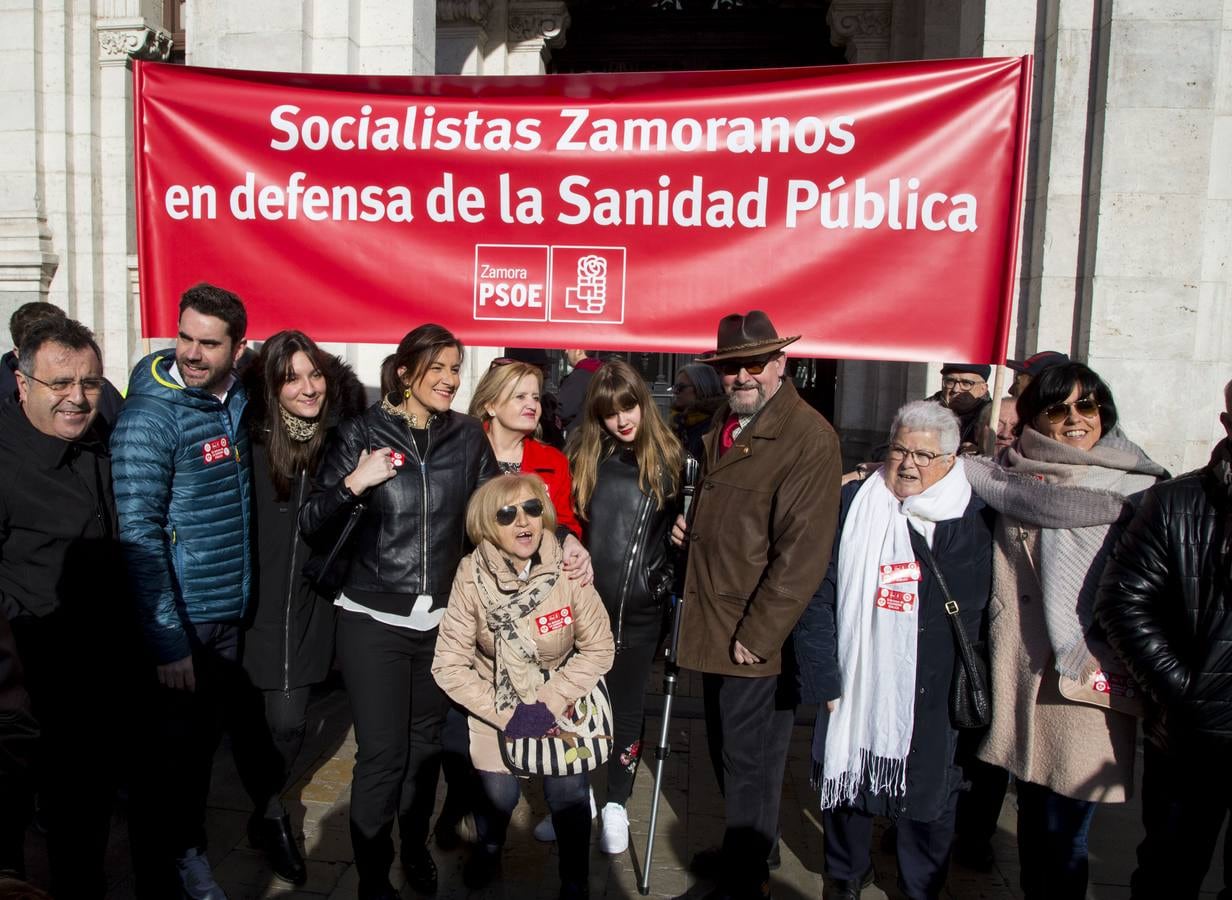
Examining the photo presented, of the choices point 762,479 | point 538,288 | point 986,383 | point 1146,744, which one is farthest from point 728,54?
point 1146,744

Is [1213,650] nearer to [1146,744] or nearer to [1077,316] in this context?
[1146,744]

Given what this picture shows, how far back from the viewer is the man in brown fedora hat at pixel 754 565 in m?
2.95

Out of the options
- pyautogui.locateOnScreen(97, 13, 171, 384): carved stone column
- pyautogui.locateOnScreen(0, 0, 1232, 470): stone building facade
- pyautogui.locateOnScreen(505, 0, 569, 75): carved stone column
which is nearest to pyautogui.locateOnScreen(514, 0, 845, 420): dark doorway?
pyautogui.locateOnScreen(505, 0, 569, 75): carved stone column

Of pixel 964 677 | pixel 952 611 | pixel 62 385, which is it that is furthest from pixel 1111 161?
pixel 62 385

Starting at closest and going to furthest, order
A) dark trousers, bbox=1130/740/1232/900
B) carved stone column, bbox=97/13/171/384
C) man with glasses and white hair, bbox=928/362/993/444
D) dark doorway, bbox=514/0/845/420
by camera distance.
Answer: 1. dark trousers, bbox=1130/740/1232/900
2. man with glasses and white hair, bbox=928/362/993/444
3. carved stone column, bbox=97/13/171/384
4. dark doorway, bbox=514/0/845/420

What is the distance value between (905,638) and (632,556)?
1037mm

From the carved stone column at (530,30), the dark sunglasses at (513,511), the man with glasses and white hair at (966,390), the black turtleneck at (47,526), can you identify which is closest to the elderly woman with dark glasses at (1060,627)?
the dark sunglasses at (513,511)

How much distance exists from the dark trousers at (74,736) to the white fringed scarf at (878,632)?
2.29m

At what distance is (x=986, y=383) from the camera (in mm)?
4617

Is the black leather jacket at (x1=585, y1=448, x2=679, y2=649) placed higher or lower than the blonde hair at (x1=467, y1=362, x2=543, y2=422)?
lower

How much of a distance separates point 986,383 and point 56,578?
4.05 metres

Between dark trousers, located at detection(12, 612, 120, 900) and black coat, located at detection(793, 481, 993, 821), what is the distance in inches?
86.2

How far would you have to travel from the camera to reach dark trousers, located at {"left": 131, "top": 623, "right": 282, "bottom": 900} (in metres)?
2.92

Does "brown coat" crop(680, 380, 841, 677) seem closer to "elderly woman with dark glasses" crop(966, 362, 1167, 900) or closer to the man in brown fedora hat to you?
the man in brown fedora hat
